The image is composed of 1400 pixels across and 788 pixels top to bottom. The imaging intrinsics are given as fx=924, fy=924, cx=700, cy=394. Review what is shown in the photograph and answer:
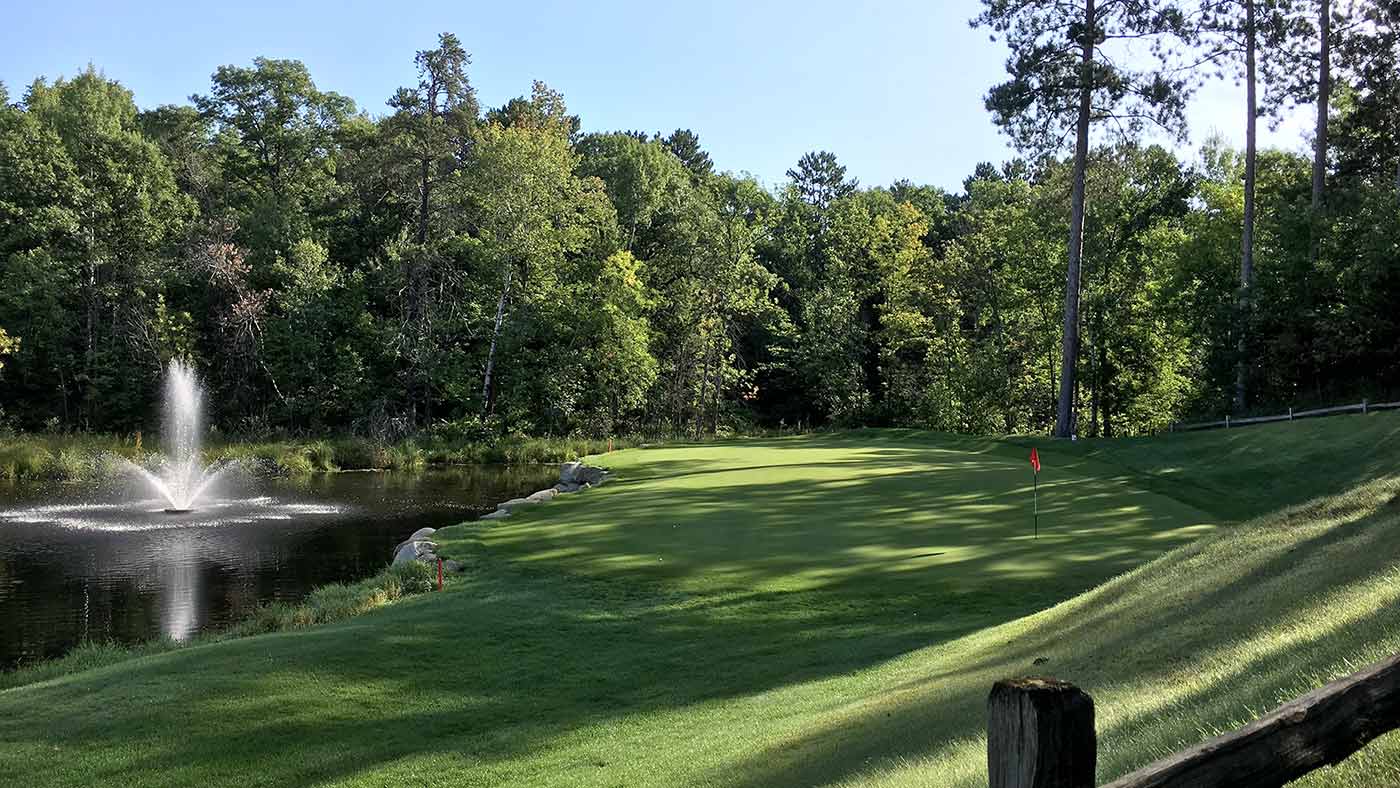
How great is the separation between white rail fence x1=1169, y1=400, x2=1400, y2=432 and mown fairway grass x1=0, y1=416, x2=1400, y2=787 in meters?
8.99

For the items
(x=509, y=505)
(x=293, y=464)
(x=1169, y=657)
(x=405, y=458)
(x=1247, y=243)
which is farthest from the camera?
(x=405, y=458)

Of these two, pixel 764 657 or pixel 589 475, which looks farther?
pixel 589 475

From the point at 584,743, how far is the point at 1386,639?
5033 mm

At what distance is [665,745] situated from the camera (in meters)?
6.61

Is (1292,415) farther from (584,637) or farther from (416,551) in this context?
(416,551)

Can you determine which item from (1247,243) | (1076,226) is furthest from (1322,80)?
(1076,226)

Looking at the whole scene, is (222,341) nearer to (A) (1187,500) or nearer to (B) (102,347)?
(B) (102,347)

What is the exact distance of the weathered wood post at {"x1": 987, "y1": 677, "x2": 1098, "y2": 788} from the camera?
223cm

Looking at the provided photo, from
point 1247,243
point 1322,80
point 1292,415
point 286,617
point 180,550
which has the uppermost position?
point 1322,80

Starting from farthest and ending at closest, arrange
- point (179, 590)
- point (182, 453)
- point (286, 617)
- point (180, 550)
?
point (182, 453) → point (180, 550) → point (179, 590) → point (286, 617)

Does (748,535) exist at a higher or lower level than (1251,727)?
lower

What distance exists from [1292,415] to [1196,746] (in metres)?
24.8

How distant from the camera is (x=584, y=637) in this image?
31.7 ft

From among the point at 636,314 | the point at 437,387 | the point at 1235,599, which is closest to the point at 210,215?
the point at 437,387
